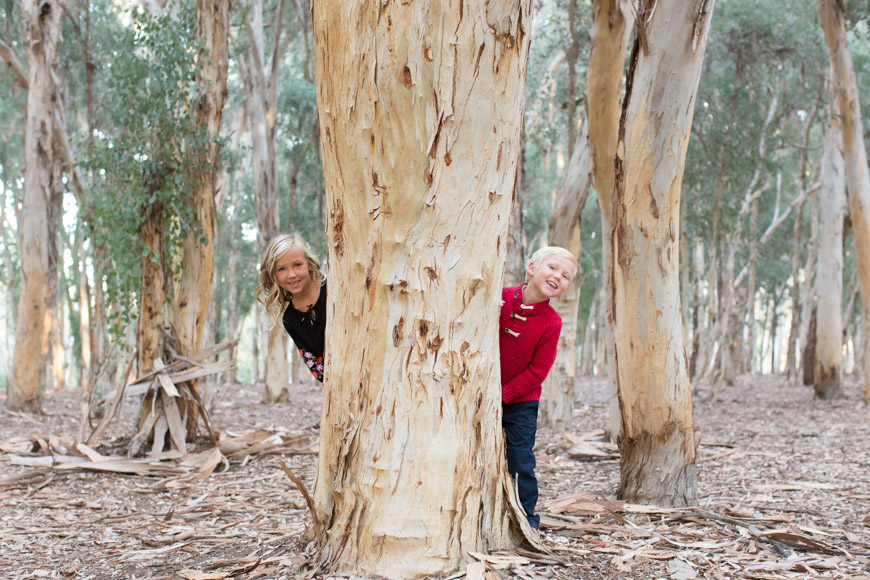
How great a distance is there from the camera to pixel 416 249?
2.54 m

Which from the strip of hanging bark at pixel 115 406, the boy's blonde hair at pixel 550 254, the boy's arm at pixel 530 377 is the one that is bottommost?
the strip of hanging bark at pixel 115 406

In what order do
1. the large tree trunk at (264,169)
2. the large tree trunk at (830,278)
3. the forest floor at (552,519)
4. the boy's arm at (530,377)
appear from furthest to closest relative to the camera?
the large tree trunk at (830,278) < the large tree trunk at (264,169) < the boy's arm at (530,377) < the forest floor at (552,519)

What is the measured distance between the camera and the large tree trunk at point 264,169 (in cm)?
1105

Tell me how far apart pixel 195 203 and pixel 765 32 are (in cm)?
1216

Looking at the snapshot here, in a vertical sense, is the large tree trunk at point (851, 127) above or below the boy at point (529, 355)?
above

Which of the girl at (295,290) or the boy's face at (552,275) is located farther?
the girl at (295,290)

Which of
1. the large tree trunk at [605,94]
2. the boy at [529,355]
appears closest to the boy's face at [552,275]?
the boy at [529,355]

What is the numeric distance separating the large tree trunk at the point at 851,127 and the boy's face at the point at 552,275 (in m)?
9.27

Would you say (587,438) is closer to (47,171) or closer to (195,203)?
(195,203)

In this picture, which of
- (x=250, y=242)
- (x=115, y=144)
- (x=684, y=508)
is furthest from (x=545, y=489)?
(x=250, y=242)

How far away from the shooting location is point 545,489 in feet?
16.3

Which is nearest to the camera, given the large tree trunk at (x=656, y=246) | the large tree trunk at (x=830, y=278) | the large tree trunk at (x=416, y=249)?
the large tree trunk at (x=416, y=249)

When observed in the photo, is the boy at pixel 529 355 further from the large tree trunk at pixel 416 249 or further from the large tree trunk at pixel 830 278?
the large tree trunk at pixel 830 278

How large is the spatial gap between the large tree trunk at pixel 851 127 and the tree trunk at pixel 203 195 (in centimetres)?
842
